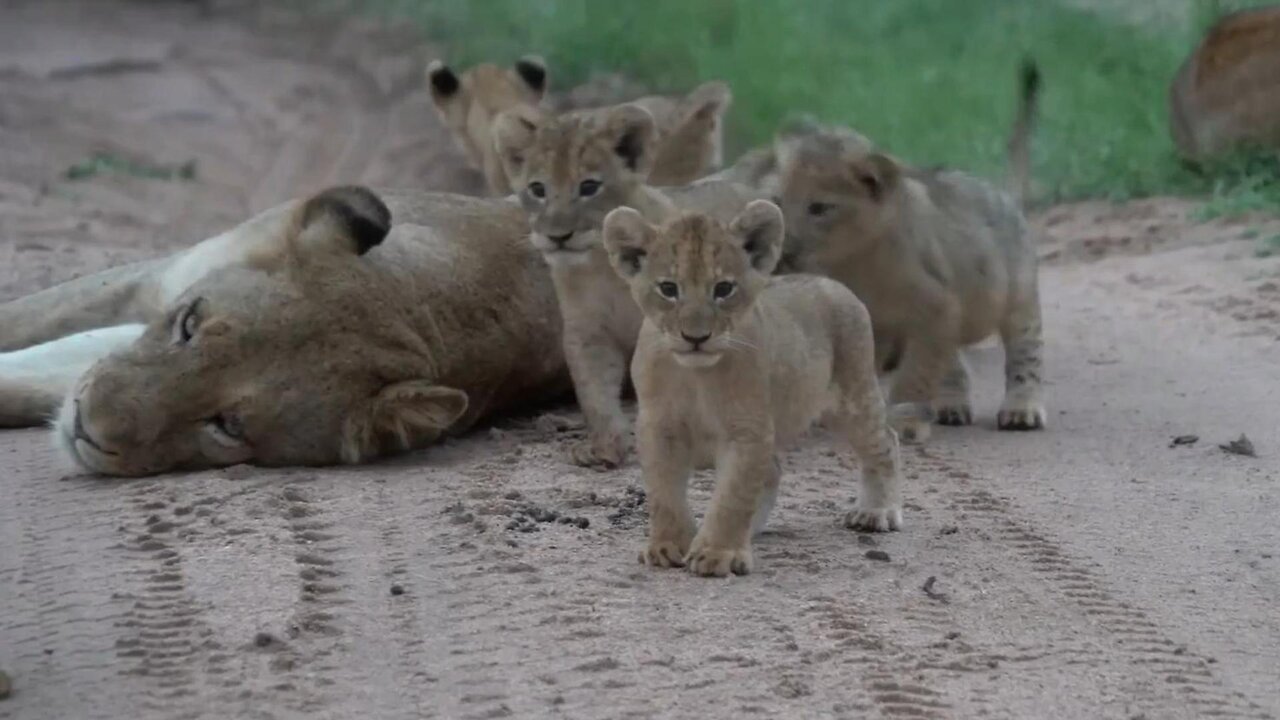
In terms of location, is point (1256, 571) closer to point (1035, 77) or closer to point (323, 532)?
point (323, 532)

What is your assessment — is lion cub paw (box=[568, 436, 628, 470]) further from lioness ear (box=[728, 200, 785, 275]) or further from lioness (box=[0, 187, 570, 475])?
lioness ear (box=[728, 200, 785, 275])

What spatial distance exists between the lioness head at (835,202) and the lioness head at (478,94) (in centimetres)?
374

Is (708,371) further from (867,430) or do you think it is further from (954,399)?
(954,399)

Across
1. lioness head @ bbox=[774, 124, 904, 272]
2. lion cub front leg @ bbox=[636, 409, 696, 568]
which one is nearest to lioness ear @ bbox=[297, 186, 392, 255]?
lioness head @ bbox=[774, 124, 904, 272]

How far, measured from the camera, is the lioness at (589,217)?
676 cm

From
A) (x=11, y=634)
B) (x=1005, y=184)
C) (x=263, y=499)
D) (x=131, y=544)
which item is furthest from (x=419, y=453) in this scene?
(x=1005, y=184)

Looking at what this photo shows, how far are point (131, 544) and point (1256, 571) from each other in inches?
116

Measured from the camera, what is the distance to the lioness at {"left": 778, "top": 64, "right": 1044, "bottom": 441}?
757 cm

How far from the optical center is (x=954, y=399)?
8.04 meters

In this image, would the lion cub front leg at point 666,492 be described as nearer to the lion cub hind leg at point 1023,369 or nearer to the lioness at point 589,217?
the lioness at point 589,217

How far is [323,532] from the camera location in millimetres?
5672

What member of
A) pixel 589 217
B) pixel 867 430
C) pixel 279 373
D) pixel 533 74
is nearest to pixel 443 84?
pixel 533 74

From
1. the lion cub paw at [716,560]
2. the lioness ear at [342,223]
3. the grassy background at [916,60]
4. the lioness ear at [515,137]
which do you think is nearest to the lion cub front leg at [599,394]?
the lioness ear at [515,137]

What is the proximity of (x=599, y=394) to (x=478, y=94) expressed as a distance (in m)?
4.81
